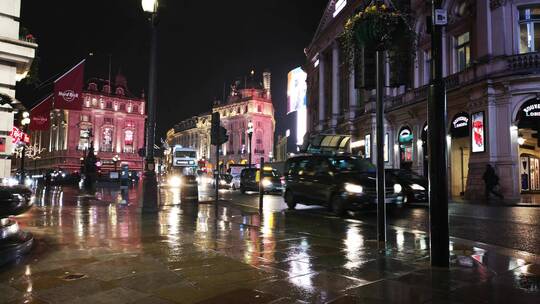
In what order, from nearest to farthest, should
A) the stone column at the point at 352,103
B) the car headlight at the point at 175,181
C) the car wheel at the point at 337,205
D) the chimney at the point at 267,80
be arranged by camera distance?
the car wheel at the point at 337,205, the stone column at the point at 352,103, the car headlight at the point at 175,181, the chimney at the point at 267,80

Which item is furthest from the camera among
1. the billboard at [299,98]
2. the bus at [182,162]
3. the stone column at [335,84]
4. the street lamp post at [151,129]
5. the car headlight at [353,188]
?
the billboard at [299,98]

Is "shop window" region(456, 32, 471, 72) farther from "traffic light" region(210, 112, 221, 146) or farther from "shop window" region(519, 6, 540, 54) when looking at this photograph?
"traffic light" region(210, 112, 221, 146)

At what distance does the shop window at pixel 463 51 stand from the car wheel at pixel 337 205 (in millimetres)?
15489

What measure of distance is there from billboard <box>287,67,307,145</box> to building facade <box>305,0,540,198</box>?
32.9m

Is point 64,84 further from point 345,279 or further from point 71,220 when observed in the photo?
point 345,279

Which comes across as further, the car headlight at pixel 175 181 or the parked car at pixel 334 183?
the car headlight at pixel 175 181

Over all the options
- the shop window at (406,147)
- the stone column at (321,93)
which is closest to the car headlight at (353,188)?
the shop window at (406,147)

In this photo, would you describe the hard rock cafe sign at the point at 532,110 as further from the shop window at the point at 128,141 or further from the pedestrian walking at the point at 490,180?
the shop window at the point at 128,141

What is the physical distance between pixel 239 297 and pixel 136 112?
113583mm

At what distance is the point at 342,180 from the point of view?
1305 centimetres

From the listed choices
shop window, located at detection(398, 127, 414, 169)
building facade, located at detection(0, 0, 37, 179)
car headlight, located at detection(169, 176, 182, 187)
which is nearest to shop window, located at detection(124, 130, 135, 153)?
car headlight, located at detection(169, 176, 182, 187)

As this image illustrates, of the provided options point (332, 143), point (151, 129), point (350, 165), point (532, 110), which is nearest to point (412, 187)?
point (350, 165)

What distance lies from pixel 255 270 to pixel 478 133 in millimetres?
20228

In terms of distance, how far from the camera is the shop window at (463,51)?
2466cm
